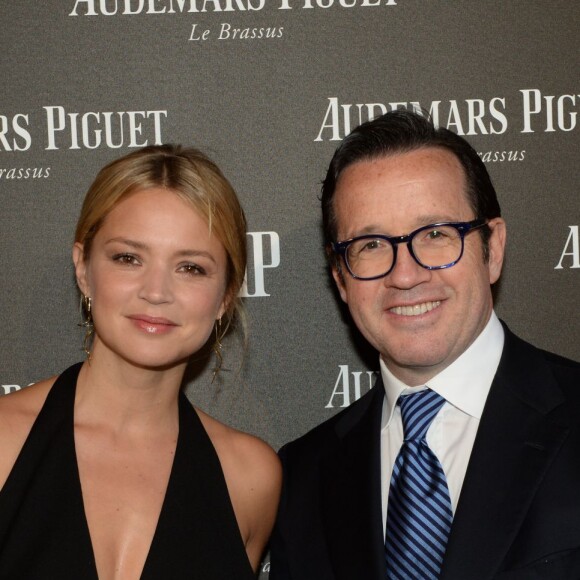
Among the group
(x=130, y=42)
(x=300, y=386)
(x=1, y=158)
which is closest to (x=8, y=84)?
(x=1, y=158)

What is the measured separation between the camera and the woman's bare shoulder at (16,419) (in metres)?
2.19

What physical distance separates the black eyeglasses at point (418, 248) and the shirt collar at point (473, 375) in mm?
221

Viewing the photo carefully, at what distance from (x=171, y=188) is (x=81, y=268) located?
1.10 feet

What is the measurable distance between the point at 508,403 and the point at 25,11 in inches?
76.7

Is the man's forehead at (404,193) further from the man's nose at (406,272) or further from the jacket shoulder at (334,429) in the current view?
the jacket shoulder at (334,429)

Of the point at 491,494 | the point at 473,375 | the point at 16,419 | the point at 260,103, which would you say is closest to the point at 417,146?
the point at 473,375

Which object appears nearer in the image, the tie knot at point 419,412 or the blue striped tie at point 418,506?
the blue striped tie at point 418,506

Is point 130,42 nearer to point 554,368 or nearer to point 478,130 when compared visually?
point 478,130

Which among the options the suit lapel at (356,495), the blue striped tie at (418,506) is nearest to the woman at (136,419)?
the suit lapel at (356,495)

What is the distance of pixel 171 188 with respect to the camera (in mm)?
2297

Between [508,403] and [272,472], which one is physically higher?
[508,403]

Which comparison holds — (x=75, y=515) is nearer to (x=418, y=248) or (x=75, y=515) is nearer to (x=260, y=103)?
(x=418, y=248)

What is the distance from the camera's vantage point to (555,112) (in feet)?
9.29

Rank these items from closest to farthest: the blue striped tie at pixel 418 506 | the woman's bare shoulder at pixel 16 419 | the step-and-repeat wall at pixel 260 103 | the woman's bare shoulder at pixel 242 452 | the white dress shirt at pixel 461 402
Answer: the blue striped tie at pixel 418 506, the white dress shirt at pixel 461 402, the woman's bare shoulder at pixel 16 419, the woman's bare shoulder at pixel 242 452, the step-and-repeat wall at pixel 260 103
